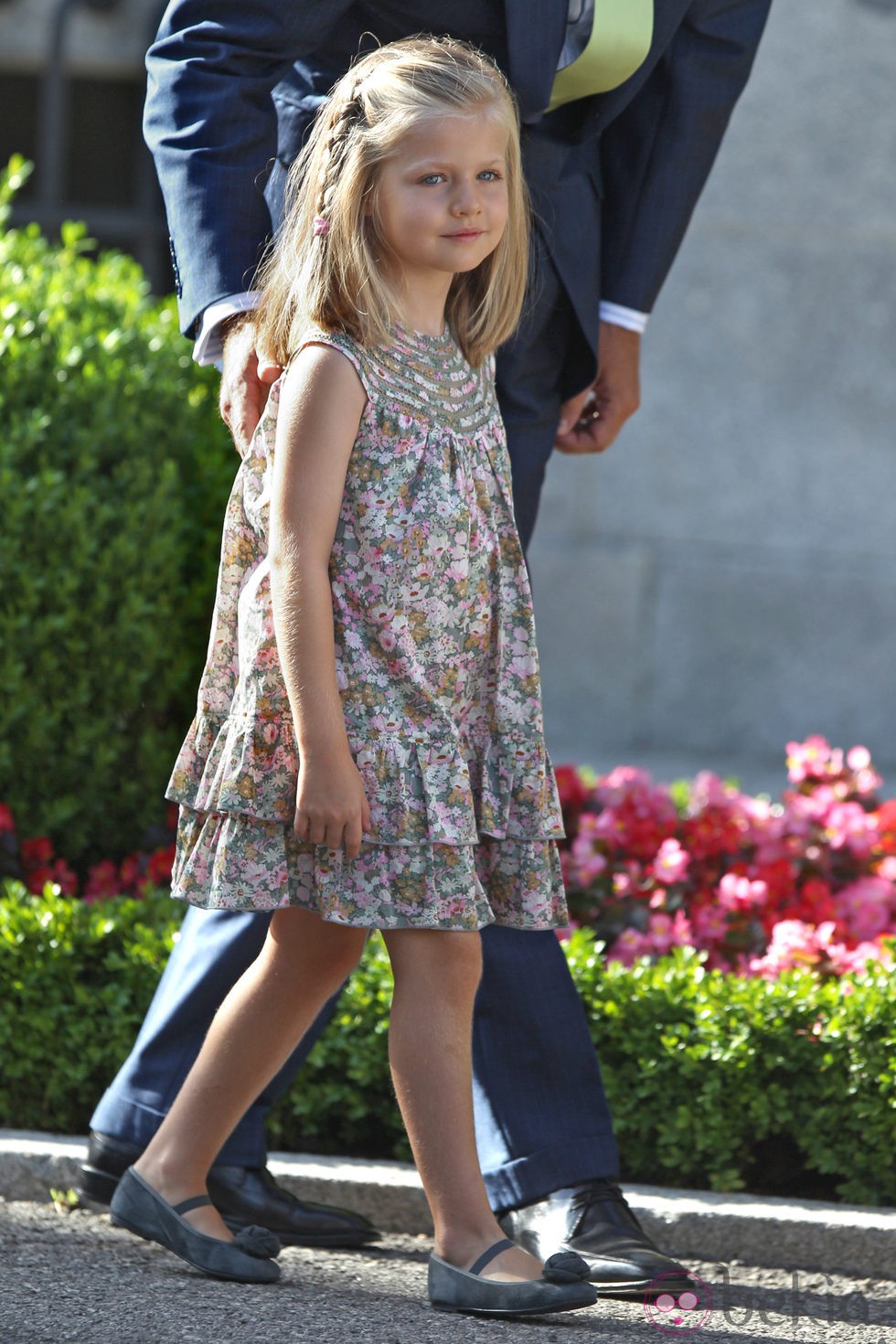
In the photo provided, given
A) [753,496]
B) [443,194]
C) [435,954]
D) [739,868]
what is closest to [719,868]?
[739,868]

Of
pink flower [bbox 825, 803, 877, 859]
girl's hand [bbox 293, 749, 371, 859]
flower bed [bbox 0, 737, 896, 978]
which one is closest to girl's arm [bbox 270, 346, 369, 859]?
girl's hand [bbox 293, 749, 371, 859]

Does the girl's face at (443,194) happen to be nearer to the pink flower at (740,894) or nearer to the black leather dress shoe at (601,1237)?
the black leather dress shoe at (601,1237)

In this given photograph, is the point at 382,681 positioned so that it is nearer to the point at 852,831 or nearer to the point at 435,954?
the point at 435,954

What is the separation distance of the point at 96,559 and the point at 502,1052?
5.02 feet

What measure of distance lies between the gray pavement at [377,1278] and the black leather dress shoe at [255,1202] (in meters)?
0.03

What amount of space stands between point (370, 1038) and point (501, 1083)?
0.35 metres

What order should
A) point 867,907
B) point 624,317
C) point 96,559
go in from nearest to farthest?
point 624,317 → point 867,907 → point 96,559

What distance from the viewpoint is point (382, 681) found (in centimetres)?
217

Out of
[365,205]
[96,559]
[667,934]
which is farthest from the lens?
[96,559]

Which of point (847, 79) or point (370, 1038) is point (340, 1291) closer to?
point (370, 1038)

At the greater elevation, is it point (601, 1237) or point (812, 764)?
point (812, 764)

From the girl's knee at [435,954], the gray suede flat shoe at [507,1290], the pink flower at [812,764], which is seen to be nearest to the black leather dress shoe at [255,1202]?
the gray suede flat shoe at [507,1290]

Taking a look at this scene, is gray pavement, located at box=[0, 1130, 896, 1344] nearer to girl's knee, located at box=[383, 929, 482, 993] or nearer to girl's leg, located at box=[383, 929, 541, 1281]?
girl's leg, located at box=[383, 929, 541, 1281]

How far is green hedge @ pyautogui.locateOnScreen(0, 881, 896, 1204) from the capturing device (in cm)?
268
